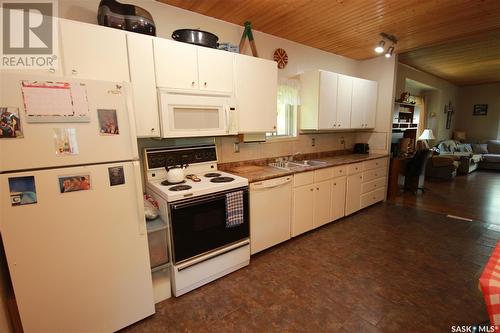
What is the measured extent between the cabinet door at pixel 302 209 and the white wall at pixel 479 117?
893 cm

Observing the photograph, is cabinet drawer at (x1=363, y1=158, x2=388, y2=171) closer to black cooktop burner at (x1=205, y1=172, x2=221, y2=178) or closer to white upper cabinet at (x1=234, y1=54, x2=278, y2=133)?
white upper cabinet at (x1=234, y1=54, x2=278, y2=133)

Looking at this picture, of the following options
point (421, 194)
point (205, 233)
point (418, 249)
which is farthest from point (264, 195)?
point (421, 194)

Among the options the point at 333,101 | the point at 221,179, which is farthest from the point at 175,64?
the point at 333,101

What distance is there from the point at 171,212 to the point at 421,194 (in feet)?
16.8

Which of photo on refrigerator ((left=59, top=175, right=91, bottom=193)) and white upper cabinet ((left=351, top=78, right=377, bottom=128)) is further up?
white upper cabinet ((left=351, top=78, right=377, bottom=128))

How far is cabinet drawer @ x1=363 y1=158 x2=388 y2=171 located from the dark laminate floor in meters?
0.82

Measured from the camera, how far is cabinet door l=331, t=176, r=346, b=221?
3.31 meters

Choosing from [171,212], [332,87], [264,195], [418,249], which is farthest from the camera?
[332,87]

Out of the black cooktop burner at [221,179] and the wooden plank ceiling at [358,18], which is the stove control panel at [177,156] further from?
the wooden plank ceiling at [358,18]

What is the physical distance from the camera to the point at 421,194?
4.81m

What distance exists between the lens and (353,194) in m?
3.64

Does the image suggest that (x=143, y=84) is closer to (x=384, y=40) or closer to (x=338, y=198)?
(x=338, y=198)

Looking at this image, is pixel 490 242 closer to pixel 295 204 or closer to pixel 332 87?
pixel 295 204

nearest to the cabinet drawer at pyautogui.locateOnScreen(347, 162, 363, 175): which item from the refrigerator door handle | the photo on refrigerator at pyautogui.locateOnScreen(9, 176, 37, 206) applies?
the refrigerator door handle
